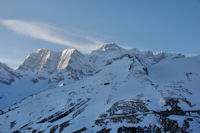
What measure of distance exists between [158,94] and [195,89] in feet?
28.7

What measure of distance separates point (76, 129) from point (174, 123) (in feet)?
52.5

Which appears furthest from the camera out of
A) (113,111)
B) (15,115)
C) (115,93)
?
(15,115)

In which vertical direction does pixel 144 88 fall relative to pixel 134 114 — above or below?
above

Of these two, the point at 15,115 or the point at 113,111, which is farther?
the point at 15,115

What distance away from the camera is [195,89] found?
34438mm

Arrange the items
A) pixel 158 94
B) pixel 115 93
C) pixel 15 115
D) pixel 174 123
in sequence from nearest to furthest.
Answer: pixel 174 123
pixel 158 94
pixel 115 93
pixel 15 115

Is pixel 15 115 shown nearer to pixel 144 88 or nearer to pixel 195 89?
pixel 144 88

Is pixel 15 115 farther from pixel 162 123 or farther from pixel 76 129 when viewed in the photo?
pixel 162 123

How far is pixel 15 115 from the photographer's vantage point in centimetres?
6200

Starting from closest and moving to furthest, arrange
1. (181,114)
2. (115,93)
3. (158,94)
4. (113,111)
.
A: (181,114), (113,111), (158,94), (115,93)

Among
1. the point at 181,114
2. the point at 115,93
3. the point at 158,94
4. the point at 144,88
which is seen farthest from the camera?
the point at 115,93

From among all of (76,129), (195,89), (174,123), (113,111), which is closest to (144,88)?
(195,89)

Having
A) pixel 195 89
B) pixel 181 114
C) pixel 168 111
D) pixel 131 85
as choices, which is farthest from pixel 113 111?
pixel 195 89

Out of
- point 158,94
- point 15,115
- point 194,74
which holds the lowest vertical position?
point 15,115
